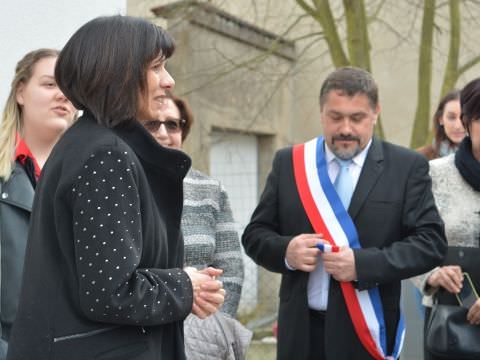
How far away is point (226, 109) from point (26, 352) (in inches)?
393

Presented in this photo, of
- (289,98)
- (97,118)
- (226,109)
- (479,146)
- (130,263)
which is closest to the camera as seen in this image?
(130,263)

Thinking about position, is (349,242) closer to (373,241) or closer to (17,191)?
(373,241)

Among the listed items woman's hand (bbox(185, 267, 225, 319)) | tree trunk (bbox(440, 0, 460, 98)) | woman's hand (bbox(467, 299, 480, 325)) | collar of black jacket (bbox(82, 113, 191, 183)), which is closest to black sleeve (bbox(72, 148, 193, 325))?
collar of black jacket (bbox(82, 113, 191, 183))

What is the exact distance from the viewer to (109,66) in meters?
2.03

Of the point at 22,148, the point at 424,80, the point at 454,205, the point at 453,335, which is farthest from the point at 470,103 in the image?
the point at 424,80

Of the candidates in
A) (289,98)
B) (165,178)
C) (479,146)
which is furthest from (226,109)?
(165,178)

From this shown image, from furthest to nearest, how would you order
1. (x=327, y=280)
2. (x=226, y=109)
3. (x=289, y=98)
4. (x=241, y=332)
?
(x=289, y=98) → (x=226, y=109) → (x=327, y=280) → (x=241, y=332)

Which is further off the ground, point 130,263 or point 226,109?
point 226,109

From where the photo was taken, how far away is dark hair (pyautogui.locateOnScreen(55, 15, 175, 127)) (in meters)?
2.03

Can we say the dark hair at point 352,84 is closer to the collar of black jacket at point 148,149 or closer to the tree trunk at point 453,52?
the collar of black jacket at point 148,149

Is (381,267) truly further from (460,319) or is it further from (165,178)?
(165,178)

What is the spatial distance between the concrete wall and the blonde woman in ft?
2.63

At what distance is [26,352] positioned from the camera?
1.99 m

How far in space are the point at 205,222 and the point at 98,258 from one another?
151 centimetres
